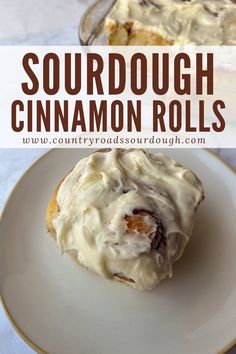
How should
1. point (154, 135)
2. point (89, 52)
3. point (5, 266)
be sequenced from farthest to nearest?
point (89, 52)
point (154, 135)
point (5, 266)

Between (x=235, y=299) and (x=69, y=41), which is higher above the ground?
(x=69, y=41)

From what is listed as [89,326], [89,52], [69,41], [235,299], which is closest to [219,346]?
[235,299]

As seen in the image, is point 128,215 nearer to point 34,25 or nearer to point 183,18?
point 183,18

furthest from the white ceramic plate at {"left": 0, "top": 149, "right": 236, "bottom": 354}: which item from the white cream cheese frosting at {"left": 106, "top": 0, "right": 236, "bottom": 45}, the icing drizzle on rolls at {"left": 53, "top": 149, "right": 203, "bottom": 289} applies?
the white cream cheese frosting at {"left": 106, "top": 0, "right": 236, "bottom": 45}

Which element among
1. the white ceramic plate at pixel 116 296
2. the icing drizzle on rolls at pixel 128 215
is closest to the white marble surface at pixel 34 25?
the white ceramic plate at pixel 116 296

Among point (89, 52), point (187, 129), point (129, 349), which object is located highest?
point (89, 52)

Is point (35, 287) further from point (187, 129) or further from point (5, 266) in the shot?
point (187, 129)

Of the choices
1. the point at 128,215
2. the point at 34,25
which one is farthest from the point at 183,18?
the point at 128,215

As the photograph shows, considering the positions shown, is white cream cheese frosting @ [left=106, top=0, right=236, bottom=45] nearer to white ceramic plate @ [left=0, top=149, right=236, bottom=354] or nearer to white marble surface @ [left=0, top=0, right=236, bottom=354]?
white marble surface @ [left=0, top=0, right=236, bottom=354]
